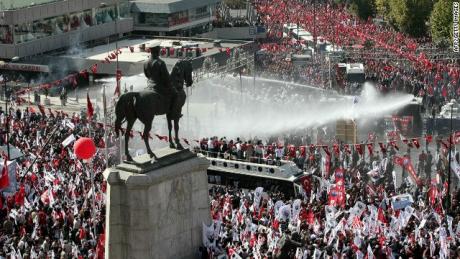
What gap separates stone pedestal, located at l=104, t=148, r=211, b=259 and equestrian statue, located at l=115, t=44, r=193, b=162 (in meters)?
0.75

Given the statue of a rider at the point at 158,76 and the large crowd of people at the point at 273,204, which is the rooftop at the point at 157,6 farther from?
the statue of a rider at the point at 158,76

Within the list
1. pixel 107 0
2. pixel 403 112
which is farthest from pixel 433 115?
pixel 107 0

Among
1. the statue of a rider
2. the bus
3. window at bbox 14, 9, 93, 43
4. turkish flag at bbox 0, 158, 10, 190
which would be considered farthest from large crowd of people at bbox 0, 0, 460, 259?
window at bbox 14, 9, 93, 43

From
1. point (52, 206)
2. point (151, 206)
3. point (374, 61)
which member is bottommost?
point (374, 61)

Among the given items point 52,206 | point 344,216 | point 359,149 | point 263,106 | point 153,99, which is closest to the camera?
point 153,99

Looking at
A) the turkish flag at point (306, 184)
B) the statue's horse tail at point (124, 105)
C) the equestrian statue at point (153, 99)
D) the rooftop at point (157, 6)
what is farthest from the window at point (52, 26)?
the statue's horse tail at point (124, 105)

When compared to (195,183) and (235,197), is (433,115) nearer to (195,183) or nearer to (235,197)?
(235,197)

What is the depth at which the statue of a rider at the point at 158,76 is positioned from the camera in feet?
116

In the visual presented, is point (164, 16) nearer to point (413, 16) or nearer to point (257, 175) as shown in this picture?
point (413, 16)

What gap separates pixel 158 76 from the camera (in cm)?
3550

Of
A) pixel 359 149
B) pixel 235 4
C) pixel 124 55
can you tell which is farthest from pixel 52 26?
pixel 359 149

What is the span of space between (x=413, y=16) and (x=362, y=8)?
15.6 metres

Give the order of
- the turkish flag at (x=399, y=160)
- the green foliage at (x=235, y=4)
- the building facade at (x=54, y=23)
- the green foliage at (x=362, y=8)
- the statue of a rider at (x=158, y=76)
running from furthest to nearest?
1. the green foliage at (x=235, y=4)
2. the green foliage at (x=362, y=8)
3. the building facade at (x=54, y=23)
4. the turkish flag at (x=399, y=160)
5. the statue of a rider at (x=158, y=76)

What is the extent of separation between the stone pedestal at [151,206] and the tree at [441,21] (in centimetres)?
6812
